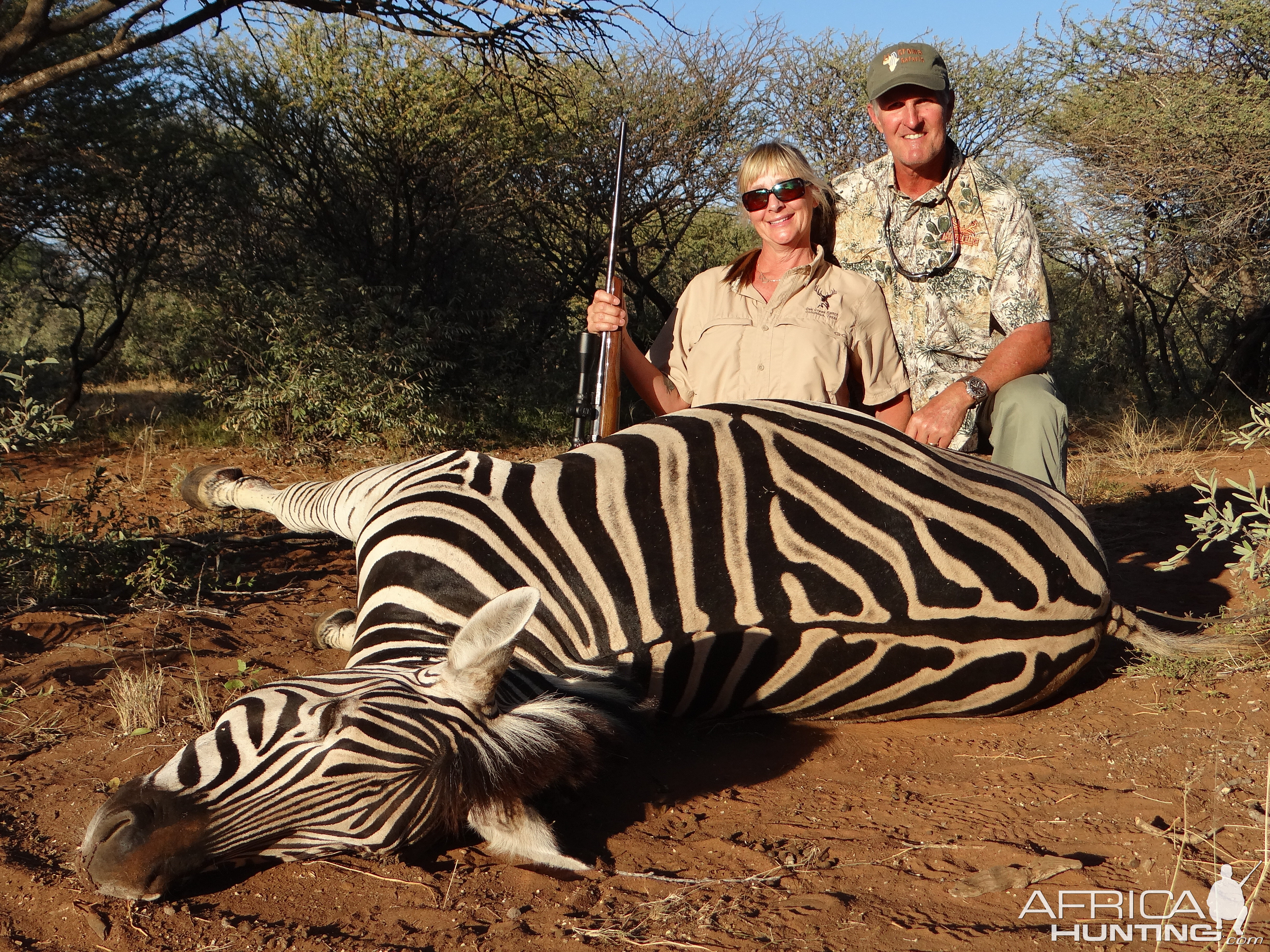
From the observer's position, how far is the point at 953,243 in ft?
15.0

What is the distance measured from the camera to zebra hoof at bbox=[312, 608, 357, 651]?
3656 mm

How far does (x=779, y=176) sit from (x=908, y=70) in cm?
83

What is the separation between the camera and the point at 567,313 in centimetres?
1114

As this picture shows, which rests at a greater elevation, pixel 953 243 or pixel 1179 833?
pixel 953 243

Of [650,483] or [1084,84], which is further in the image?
[1084,84]

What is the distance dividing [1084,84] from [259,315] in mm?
8620

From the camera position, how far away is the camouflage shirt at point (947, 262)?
445 centimetres

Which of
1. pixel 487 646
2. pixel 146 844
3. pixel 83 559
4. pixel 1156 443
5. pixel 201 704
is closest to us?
pixel 146 844

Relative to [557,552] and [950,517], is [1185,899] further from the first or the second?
[557,552]

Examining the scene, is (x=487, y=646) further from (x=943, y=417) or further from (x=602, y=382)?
(x=943, y=417)

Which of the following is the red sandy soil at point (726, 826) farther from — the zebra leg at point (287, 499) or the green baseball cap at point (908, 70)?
the green baseball cap at point (908, 70)

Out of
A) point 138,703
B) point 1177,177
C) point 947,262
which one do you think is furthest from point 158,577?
point 1177,177

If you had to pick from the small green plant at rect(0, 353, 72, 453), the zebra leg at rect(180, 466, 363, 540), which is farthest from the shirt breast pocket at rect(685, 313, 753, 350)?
the small green plant at rect(0, 353, 72, 453)

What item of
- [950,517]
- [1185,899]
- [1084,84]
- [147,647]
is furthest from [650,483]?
[1084,84]
